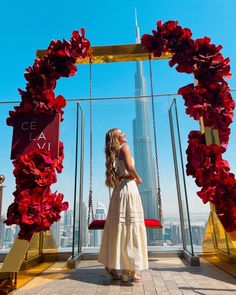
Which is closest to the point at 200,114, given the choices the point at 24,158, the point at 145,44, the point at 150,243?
the point at 145,44

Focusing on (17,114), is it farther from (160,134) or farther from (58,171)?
(160,134)

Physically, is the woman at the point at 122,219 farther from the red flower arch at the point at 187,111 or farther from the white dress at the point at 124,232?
the red flower arch at the point at 187,111

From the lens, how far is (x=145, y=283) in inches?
80.4

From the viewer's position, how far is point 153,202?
374 centimetres

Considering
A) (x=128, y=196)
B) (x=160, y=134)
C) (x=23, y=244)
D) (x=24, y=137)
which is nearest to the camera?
(x=23, y=244)

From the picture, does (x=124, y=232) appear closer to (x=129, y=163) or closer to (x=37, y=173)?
(x=129, y=163)

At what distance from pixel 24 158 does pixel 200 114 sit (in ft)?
4.91

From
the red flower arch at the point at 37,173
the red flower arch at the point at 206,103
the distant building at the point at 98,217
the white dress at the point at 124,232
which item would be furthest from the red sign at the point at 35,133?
the distant building at the point at 98,217

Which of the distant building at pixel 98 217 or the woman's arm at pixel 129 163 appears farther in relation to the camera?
the distant building at pixel 98 217

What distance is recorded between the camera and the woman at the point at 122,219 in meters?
2.07

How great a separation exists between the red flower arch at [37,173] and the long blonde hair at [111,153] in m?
0.49

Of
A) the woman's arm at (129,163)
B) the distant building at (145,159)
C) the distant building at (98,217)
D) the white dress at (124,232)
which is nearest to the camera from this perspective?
the white dress at (124,232)

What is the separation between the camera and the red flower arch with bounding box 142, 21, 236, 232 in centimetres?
177

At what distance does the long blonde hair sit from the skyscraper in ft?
4.41
